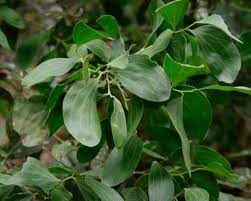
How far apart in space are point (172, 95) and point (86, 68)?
154mm

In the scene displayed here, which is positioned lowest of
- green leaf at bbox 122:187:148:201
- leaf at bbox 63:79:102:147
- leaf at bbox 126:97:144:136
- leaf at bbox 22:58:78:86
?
green leaf at bbox 122:187:148:201

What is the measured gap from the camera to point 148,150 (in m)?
1.02

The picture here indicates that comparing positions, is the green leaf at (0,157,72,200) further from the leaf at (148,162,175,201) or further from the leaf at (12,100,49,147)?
the leaf at (12,100,49,147)

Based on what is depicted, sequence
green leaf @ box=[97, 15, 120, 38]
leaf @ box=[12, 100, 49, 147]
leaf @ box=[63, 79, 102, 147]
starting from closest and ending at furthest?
leaf @ box=[63, 79, 102, 147] < green leaf @ box=[97, 15, 120, 38] < leaf @ box=[12, 100, 49, 147]

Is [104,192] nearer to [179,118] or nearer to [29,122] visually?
[179,118]

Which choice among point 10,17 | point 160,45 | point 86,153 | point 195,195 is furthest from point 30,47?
point 195,195

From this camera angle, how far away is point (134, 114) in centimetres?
81

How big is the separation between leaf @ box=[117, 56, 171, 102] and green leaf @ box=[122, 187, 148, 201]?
0.68ft

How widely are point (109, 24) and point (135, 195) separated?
0.29 m

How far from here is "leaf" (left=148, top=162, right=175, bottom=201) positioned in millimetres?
838

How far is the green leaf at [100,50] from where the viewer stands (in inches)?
35.0

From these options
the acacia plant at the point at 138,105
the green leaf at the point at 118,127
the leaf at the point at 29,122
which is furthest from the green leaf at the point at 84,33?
the leaf at the point at 29,122

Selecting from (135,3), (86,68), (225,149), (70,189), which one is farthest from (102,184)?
(225,149)

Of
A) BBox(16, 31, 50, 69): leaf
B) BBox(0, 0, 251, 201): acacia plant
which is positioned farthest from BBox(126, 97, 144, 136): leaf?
BBox(16, 31, 50, 69): leaf
